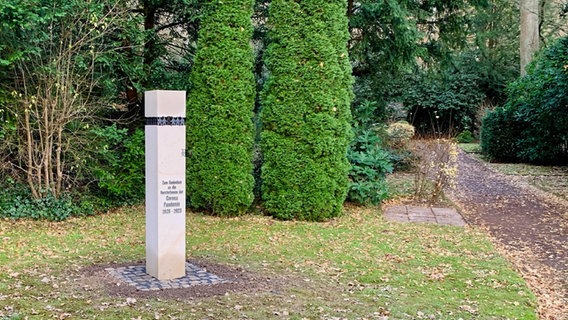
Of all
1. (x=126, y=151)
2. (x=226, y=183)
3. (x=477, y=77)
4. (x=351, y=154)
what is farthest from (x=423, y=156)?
(x=477, y=77)

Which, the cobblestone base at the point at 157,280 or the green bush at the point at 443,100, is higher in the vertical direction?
the green bush at the point at 443,100

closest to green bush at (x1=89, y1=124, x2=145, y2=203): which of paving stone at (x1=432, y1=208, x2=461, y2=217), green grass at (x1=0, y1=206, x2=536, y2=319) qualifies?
green grass at (x1=0, y1=206, x2=536, y2=319)

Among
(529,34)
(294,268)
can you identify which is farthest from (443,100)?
(294,268)

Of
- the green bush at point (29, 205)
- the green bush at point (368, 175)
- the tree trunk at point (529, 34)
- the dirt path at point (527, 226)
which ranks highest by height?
the tree trunk at point (529, 34)

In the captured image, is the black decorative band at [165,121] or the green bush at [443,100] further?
the green bush at [443,100]

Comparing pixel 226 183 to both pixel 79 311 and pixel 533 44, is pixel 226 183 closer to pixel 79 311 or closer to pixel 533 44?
pixel 79 311

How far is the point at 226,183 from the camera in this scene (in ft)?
27.9

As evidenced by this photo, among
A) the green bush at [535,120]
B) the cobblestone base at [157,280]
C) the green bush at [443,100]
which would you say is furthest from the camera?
the green bush at [443,100]

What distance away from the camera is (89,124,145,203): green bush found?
29.0 feet

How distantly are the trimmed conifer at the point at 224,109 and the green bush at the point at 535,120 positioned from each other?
9213 mm

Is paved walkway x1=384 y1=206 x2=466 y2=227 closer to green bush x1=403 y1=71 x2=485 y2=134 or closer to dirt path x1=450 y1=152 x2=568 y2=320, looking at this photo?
dirt path x1=450 y1=152 x2=568 y2=320

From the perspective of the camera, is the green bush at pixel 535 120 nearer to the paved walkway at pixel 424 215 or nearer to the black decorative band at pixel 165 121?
the paved walkway at pixel 424 215

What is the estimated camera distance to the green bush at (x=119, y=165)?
883cm

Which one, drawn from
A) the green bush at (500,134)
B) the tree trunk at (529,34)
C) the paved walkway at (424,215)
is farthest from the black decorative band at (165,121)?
the tree trunk at (529,34)
